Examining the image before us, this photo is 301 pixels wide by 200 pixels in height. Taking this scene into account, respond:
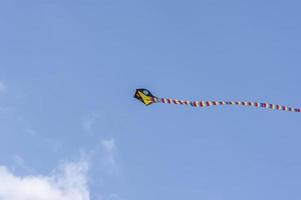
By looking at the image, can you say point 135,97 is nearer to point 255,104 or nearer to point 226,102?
point 226,102

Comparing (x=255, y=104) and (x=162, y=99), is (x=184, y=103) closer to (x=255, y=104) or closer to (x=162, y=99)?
(x=162, y=99)

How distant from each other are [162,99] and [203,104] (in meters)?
4.60

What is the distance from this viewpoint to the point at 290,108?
2128 inches

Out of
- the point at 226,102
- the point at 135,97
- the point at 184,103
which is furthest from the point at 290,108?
the point at 135,97

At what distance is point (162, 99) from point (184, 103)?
239cm

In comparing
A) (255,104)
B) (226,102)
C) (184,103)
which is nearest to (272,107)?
(255,104)

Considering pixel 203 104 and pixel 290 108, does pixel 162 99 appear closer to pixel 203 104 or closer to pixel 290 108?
pixel 203 104

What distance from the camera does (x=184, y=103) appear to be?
5200cm

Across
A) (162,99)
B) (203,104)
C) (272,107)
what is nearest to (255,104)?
(272,107)

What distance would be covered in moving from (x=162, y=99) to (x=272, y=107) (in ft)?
41.1

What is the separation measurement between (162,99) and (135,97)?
9.45ft

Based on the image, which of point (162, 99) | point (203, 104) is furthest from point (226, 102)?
point (162, 99)

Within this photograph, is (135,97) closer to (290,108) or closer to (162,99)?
(162,99)

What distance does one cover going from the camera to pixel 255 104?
5447 cm
